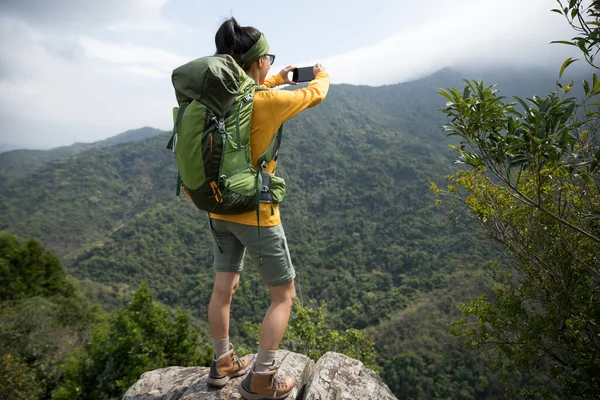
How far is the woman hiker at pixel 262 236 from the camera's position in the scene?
179 cm

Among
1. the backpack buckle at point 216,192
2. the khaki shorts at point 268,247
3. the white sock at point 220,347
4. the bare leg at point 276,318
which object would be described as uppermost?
the backpack buckle at point 216,192

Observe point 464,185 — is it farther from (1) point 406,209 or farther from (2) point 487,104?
(1) point 406,209

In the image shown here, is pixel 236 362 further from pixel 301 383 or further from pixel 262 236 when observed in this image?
pixel 262 236

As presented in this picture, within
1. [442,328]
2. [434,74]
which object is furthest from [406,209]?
[434,74]

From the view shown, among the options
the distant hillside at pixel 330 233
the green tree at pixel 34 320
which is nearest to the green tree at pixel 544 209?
the distant hillside at pixel 330 233

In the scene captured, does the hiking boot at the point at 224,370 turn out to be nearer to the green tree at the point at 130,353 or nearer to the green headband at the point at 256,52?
the green headband at the point at 256,52

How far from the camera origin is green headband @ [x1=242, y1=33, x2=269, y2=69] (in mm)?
1896

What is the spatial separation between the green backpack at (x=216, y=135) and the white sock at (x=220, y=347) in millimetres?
1046

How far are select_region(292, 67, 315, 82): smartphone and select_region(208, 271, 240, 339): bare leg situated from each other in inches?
53.8

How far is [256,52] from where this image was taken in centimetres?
191

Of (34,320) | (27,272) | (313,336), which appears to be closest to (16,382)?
(34,320)

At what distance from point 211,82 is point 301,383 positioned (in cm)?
230

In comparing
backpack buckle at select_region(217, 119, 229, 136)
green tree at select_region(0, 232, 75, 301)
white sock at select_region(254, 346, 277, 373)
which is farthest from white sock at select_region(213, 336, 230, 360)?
green tree at select_region(0, 232, 75, 301)

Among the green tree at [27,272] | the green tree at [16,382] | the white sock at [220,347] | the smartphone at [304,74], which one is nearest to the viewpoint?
the smartphone at [304,74]
